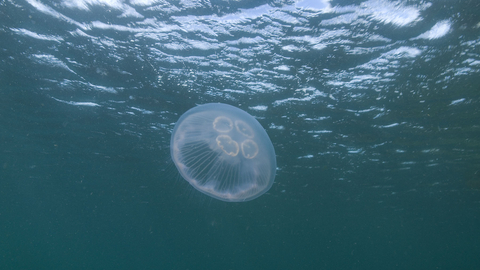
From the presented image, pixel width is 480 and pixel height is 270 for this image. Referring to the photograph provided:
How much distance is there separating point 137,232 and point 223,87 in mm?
45475

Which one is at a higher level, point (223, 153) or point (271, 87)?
point (271, 87)

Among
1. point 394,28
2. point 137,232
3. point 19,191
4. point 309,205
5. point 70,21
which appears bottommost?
point 137,232

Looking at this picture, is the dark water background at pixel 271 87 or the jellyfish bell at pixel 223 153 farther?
the dark water background at pixel 271 87

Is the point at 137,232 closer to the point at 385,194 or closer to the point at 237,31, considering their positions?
the point at 385,194

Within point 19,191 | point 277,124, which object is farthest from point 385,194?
point 19,191

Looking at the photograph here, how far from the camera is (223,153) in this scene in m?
4.72

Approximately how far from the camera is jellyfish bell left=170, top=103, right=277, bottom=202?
4676mm

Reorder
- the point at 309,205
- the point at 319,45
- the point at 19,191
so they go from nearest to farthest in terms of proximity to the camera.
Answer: the point at 319,45
the point at 309,205
the point at 19,191

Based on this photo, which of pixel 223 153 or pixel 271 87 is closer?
pixel 223 153

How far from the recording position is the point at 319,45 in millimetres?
6652

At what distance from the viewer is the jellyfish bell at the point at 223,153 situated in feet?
15.3

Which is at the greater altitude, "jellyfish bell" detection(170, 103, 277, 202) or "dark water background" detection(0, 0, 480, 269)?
"dark water background" detection(0, 0, 480, 269)

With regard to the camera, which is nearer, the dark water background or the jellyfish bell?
the jellyfish bell

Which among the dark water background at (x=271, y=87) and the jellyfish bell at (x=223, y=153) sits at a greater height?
the dark water background at (x=271, y=87)
